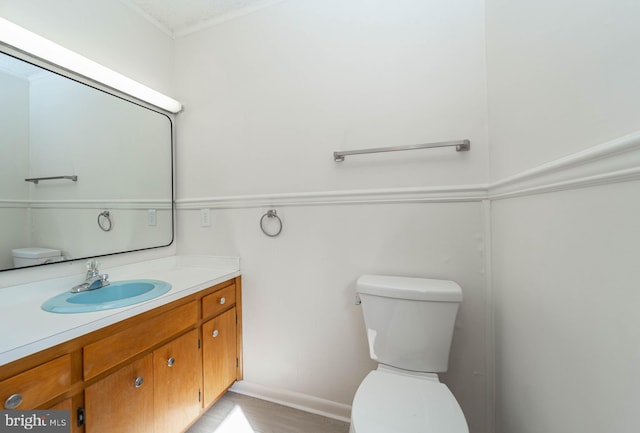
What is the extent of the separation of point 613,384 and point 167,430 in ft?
4.98

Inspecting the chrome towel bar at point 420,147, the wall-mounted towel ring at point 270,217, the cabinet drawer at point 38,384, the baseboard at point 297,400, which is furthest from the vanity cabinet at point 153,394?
the chrome towel bar at point 420,147

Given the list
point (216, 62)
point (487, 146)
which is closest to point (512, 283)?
point (487, 146)

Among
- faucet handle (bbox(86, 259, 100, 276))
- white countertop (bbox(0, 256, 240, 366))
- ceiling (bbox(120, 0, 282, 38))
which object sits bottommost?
white countertop (bbox(0, 256, 240, 366))

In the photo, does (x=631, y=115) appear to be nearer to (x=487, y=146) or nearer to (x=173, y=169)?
(x=487, y=146)

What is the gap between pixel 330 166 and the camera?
4.58 feet

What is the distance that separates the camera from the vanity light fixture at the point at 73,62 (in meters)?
1.00

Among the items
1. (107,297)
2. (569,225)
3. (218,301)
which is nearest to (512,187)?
(569,225)

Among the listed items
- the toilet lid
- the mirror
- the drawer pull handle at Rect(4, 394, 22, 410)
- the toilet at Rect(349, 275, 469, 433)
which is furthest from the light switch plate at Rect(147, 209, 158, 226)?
the toilet lid

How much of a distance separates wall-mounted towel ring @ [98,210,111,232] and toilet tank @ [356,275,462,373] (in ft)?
4.69

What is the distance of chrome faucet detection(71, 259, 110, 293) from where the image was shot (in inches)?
45.9

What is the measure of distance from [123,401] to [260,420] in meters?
0.73

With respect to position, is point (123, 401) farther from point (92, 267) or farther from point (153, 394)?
point (92, 267)

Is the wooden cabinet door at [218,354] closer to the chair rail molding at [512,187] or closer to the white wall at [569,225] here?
the chair rail molding at [512,187]

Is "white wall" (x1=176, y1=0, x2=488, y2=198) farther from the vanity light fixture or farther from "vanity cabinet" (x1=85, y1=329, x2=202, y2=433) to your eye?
"vanity cabinet" (x1=85, y1=329, x2=202, y2=433)
